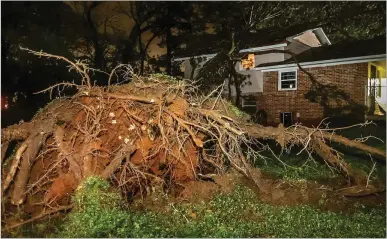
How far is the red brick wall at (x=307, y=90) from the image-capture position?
20.6m

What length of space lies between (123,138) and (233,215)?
2.15 metres

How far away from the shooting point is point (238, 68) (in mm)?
25906

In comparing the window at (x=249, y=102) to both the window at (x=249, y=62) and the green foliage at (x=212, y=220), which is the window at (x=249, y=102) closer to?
the window at (x=249, y=62)

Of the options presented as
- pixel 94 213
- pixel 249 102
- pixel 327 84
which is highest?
pixel 327 84

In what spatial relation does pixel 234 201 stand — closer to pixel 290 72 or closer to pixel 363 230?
pixel 363 230

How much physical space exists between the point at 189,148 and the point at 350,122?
49.7ft

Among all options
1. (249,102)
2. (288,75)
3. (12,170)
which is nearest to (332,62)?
(288,75)

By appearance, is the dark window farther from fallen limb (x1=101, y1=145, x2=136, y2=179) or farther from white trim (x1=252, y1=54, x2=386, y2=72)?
fallen limb (x1=101, y1=145, x2=136, y2=179)

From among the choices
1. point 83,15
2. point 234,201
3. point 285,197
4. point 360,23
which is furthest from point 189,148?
point 360,23

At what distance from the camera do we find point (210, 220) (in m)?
5.63

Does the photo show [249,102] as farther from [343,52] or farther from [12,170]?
[12,170]

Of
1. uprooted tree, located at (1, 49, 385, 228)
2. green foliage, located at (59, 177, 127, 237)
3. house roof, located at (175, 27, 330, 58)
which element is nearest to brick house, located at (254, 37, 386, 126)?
house roof, located at (175, 27, 330, 58)

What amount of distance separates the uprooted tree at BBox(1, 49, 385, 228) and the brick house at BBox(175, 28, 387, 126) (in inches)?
572

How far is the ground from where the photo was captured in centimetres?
503
